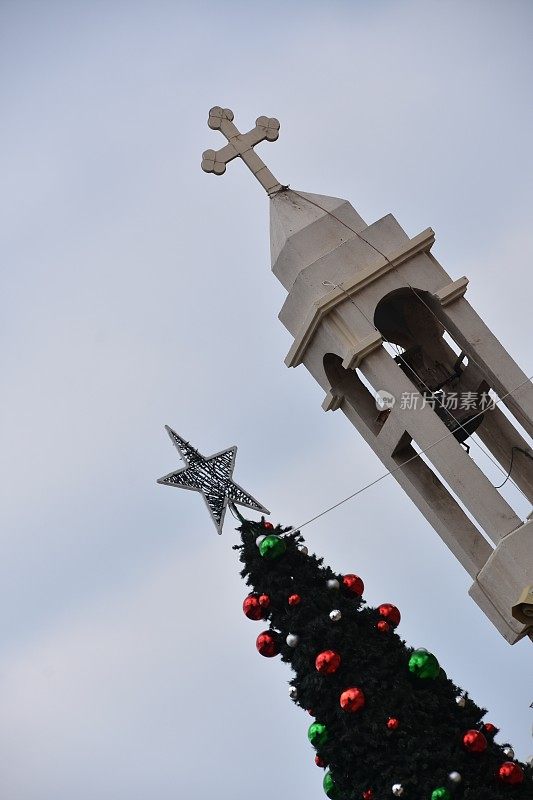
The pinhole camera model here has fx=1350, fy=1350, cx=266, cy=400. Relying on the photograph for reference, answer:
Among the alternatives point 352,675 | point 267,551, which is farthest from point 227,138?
point 352,675

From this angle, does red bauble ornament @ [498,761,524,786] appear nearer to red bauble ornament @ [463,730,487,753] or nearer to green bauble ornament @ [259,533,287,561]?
red bauble ornament @ [463,730,487,753]

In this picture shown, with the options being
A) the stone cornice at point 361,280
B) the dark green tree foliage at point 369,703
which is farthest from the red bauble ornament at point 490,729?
the stone cornice at point 361,280

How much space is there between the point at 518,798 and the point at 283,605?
3040mm

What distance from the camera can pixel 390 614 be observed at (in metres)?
14.2

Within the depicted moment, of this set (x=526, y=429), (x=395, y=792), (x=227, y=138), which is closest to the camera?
(x=395, y=792)

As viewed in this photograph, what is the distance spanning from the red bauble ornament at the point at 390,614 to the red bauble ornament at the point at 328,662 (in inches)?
36.6

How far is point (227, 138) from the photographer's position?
60.7ft

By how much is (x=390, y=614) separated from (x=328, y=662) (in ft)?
3.70

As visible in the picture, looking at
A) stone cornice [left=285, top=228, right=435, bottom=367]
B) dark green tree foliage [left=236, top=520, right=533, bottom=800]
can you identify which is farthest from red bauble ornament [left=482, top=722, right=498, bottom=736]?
stone cornice [left=285, top=228, right=435, bottom=367]

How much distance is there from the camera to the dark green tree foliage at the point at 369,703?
42.2 feet

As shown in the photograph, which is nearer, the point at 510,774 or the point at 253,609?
the point at 510,774

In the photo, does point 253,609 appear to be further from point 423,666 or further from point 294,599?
point 423,666

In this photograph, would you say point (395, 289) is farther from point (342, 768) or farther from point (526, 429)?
point (342, 768)

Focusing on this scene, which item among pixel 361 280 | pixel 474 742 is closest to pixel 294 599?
pixel 474 742
